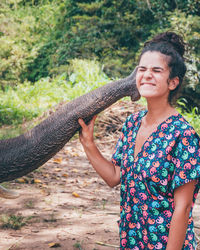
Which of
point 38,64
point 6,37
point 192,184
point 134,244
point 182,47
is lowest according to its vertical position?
point 134,244

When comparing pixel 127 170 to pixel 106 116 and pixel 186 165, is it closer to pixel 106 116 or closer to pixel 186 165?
pixel 186 165

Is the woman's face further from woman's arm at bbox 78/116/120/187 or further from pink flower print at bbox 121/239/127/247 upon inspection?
pink flower print at bbox 121/239/127/247

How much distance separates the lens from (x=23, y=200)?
316 centimetres

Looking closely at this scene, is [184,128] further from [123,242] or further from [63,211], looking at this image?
[63,211]

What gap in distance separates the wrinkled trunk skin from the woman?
0.24m

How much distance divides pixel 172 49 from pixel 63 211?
1.96m

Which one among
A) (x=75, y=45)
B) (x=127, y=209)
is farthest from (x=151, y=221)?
(x=75, y=45)

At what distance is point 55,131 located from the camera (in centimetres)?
173

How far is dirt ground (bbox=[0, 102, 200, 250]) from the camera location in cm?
238

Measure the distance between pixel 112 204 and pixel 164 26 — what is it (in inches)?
311

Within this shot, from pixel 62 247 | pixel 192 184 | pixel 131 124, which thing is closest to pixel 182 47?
pixel 131 124

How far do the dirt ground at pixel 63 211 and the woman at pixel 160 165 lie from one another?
0.90m

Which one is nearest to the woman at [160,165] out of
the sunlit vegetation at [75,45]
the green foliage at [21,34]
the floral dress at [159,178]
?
the floral dress at [159,178]

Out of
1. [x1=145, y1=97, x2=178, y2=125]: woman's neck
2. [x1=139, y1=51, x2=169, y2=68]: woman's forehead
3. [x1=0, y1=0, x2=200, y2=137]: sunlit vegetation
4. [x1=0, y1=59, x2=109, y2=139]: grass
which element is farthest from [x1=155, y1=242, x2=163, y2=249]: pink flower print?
[x1=0, y1=0, x2=200, y2=137]: sunlit vegetation
